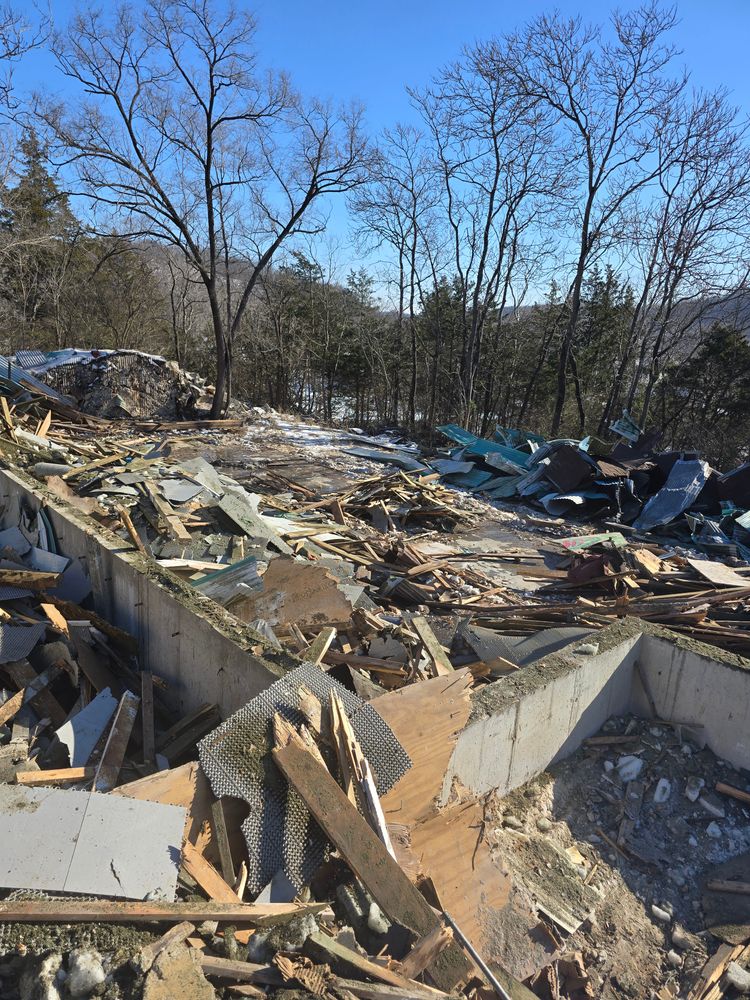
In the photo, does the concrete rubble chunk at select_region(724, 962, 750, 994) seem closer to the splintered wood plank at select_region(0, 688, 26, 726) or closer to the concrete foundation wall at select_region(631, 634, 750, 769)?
the concrete foundation wall at select_region(631, 634, 750, 769)

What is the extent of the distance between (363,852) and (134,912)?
2.99 ft

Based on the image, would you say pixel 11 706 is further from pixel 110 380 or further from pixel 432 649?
pixel 110 380

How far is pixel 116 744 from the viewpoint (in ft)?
12.8

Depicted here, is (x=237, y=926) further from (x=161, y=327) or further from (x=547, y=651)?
(x=161, y=327)

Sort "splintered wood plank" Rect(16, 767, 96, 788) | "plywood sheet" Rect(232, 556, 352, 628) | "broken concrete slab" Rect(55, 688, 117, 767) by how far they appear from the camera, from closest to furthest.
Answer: "splintered wood plank" Rect(16, 767, 96, 788)
"broken concrete slab" Rect(55, 688, 117, 767)
"plywood sheet" Rect(232, 556, 352, 628)

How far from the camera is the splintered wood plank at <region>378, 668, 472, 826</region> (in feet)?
10.6

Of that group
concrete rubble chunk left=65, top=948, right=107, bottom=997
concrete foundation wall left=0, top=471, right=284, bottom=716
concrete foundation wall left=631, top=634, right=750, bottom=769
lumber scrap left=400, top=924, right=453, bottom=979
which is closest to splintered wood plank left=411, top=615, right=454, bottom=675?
concrete foundation wall left=0, top=471, right=284, bottom=716

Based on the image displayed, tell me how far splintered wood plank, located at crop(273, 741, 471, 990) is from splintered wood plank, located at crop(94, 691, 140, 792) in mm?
1230

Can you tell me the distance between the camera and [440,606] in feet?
24.0

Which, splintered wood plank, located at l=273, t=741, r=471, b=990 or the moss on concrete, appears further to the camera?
the moss on concrete

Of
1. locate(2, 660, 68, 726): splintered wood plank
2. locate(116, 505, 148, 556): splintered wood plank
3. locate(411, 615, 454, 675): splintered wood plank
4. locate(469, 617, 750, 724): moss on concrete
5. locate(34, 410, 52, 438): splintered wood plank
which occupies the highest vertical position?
locate(34, 410, 52, 438): splintered wood plank

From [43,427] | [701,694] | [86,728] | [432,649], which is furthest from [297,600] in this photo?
[43,427]

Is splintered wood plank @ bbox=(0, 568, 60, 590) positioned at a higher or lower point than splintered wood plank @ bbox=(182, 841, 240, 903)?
higher

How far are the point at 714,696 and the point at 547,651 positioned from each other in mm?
1221
